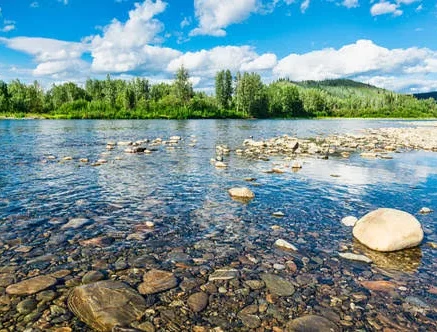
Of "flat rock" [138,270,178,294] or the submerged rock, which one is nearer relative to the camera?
"flat rock" [138,270,178,294]

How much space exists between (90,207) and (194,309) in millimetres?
6242

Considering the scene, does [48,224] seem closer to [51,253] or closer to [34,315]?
[51,253]

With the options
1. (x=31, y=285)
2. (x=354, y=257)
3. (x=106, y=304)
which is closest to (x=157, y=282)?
(x=106, y=304)

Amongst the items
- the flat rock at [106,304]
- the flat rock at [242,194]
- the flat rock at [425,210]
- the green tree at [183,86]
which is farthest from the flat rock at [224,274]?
the green tree at [183,86]

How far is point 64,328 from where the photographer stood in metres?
4.55

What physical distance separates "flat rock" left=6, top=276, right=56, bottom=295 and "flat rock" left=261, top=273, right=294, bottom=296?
12.6 ft

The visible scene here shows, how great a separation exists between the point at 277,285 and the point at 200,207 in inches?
190

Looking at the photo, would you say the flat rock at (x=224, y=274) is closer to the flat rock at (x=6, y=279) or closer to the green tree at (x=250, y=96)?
the flat rock at (x=6, y=279)

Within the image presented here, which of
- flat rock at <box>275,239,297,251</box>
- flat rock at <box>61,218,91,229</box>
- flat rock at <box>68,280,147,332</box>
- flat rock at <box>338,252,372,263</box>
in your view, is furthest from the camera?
flat rock at <box>61,218,91,229</box>

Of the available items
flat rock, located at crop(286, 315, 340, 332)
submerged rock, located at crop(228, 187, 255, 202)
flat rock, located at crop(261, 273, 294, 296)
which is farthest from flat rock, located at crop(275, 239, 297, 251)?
submerged rock, located at crop(228, 187, 255, 202)

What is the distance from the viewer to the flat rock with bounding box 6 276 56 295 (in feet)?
17.6

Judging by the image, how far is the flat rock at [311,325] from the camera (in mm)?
4682

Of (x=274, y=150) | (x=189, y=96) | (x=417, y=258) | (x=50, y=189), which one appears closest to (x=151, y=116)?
(x=189, y=96)

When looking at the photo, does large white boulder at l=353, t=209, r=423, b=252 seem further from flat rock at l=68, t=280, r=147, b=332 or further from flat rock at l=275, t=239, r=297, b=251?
flat rock at l=68, t=280, r=147, b=332
